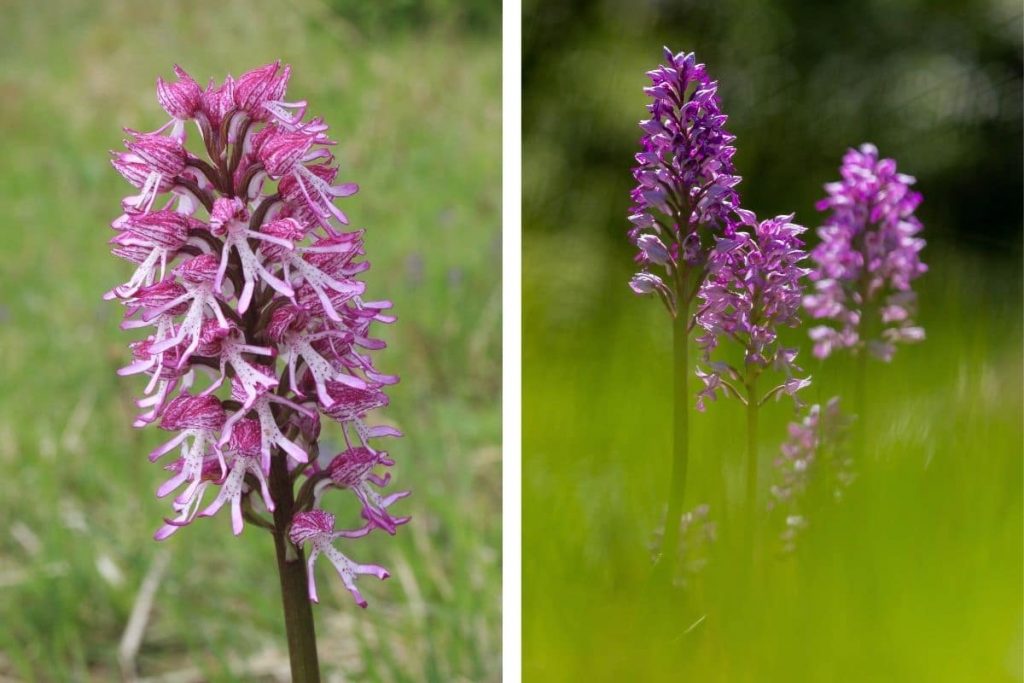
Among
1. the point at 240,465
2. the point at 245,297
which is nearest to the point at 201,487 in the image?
the point at 240,465

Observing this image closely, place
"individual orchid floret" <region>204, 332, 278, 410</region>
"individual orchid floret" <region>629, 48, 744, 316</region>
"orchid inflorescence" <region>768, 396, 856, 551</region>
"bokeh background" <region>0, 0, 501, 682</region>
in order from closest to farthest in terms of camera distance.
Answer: "individual orchid floret" <region>204, 332, 278, 410</region>, "individual orchid floret" <region>629, 48, 744, 316</region>, "orchid inflorescence" <region>768, 396, 856, 551</region>, "bokeh background" <region>0, 0, 501, 682</region>

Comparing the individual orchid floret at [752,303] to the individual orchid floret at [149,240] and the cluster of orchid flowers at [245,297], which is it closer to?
the cluster of orchid flowers at [245,297]

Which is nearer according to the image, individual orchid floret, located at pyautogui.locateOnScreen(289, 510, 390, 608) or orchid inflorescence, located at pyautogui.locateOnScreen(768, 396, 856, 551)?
individual orchid floret, located at pyautogui.locateOnScreen(289, 510, 390, 608)

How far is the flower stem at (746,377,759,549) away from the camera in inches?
42.5

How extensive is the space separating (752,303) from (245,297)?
1.64 feet

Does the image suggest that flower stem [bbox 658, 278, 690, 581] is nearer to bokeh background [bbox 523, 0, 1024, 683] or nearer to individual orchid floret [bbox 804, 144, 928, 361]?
bokeh background [bbox 523, 0, 1024, 683]

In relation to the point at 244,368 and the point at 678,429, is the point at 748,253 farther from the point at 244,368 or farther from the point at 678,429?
the point at 244,368

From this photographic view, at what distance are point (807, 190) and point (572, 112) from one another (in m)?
0.25

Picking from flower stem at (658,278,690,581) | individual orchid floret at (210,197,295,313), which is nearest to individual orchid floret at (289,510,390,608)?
individual orchid floret at (210,197,295,313)

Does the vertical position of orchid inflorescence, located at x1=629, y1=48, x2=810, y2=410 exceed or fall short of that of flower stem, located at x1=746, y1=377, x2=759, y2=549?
it exceeds it

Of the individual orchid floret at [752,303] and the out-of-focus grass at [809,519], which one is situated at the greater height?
the individual orchid floret at [752,303]

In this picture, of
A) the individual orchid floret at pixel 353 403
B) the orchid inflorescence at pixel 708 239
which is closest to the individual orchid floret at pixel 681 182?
the orchid inflorescence at pixel 708 239

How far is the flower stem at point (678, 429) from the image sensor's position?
3.50 feet

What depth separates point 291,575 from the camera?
81cm
